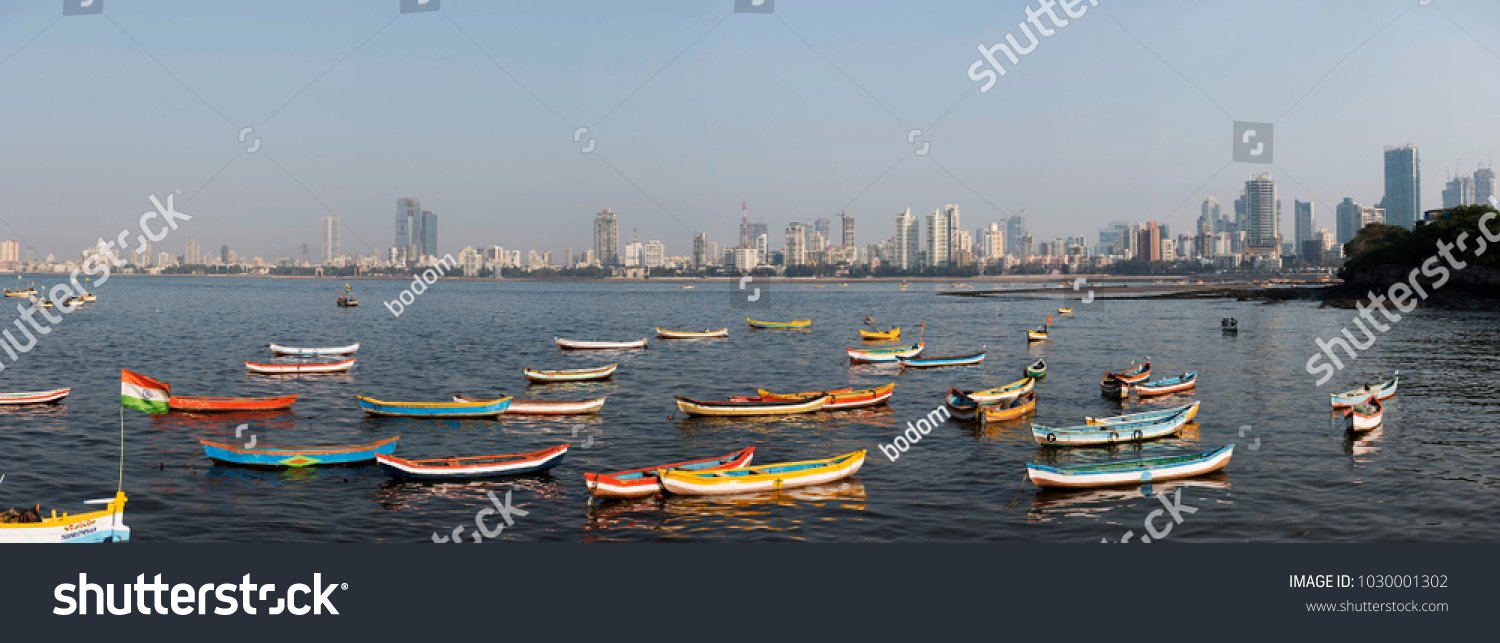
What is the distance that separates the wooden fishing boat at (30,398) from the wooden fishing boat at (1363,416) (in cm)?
6888

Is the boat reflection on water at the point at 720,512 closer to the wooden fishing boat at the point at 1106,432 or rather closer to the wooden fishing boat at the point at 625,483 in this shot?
the wooden fishing boat at the point at 625,483

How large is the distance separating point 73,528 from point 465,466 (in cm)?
1261

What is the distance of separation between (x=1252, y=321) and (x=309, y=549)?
440 ft

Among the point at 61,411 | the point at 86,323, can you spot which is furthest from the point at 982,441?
the point at 86,323

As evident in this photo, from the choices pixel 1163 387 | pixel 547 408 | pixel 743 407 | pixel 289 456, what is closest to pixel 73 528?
pixel 289 456

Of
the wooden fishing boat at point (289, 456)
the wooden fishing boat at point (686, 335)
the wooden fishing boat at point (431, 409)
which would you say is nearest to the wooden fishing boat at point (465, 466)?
the wooden fishing boat at point (289, 456)

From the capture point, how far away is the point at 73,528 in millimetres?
22828

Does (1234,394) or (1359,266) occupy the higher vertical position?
(1359,266)

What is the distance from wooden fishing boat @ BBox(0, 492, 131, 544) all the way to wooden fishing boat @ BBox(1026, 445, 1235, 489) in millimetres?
28877

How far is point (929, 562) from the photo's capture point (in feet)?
47.4

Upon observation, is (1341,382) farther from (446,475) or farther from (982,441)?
(446,475)

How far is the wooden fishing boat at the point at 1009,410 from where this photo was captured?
45406 millimetres

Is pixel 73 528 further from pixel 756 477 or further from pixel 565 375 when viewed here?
pixel 565 375

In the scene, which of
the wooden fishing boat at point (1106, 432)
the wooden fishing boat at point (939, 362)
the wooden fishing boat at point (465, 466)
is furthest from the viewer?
the wooden fishing boat at point (939, 362)
